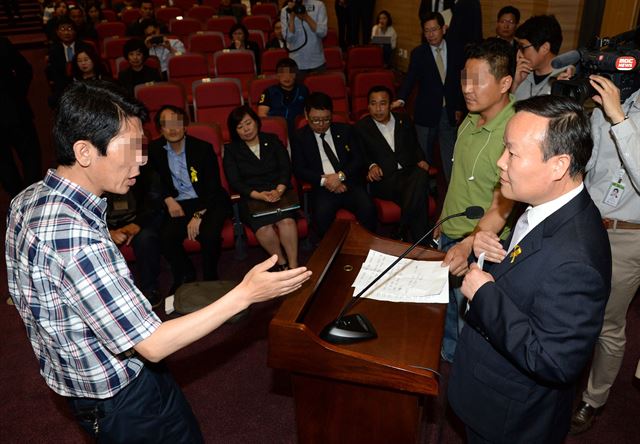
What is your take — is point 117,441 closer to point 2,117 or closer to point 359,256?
point 359,256

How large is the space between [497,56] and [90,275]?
6.08 feet

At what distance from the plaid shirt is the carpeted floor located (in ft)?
4.27

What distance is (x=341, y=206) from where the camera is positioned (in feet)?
12.5

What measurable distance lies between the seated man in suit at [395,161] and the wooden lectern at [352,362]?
192cm

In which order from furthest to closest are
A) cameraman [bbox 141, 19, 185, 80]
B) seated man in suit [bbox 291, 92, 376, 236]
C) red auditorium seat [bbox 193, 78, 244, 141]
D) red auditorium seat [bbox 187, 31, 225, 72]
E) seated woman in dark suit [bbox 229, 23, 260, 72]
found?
red auditorium seat [bbox 187, 31, 225, 72]
seated woman in dark suit [bbox 229, 23, 260, 72]
cameraman [bbox 141, 19, 185, 80]
red auditorium seat [bbox 193, 78, 244, 141]
seated man in suit [bbox 291, 92, 376, 236]

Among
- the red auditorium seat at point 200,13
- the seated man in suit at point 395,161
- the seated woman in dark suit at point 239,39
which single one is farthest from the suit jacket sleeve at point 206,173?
the red auditorium seat at point 200,13

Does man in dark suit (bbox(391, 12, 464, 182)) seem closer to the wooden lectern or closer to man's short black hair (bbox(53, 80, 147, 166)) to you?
the wooden lectern

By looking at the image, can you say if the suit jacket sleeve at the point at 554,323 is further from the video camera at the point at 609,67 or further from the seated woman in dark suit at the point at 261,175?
the seated woman in dark suit at the point at 261,175

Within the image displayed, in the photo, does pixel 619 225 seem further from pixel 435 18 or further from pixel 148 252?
pixel 435 18

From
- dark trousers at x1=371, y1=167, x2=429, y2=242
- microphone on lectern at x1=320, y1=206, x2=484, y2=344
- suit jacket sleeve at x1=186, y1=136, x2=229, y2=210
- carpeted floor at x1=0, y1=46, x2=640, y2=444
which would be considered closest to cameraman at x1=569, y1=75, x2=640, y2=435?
carpeted floor at x1=0, y1=46, x2=640, y2=444

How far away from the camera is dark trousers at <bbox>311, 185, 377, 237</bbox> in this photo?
3.73 m

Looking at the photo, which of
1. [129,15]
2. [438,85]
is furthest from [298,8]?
[129,15]

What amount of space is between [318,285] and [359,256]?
32 centimetres

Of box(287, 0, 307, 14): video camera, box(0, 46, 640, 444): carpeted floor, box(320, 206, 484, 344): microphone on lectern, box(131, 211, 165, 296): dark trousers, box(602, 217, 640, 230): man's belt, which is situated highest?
box(287, 0, 307, 14): video camera
